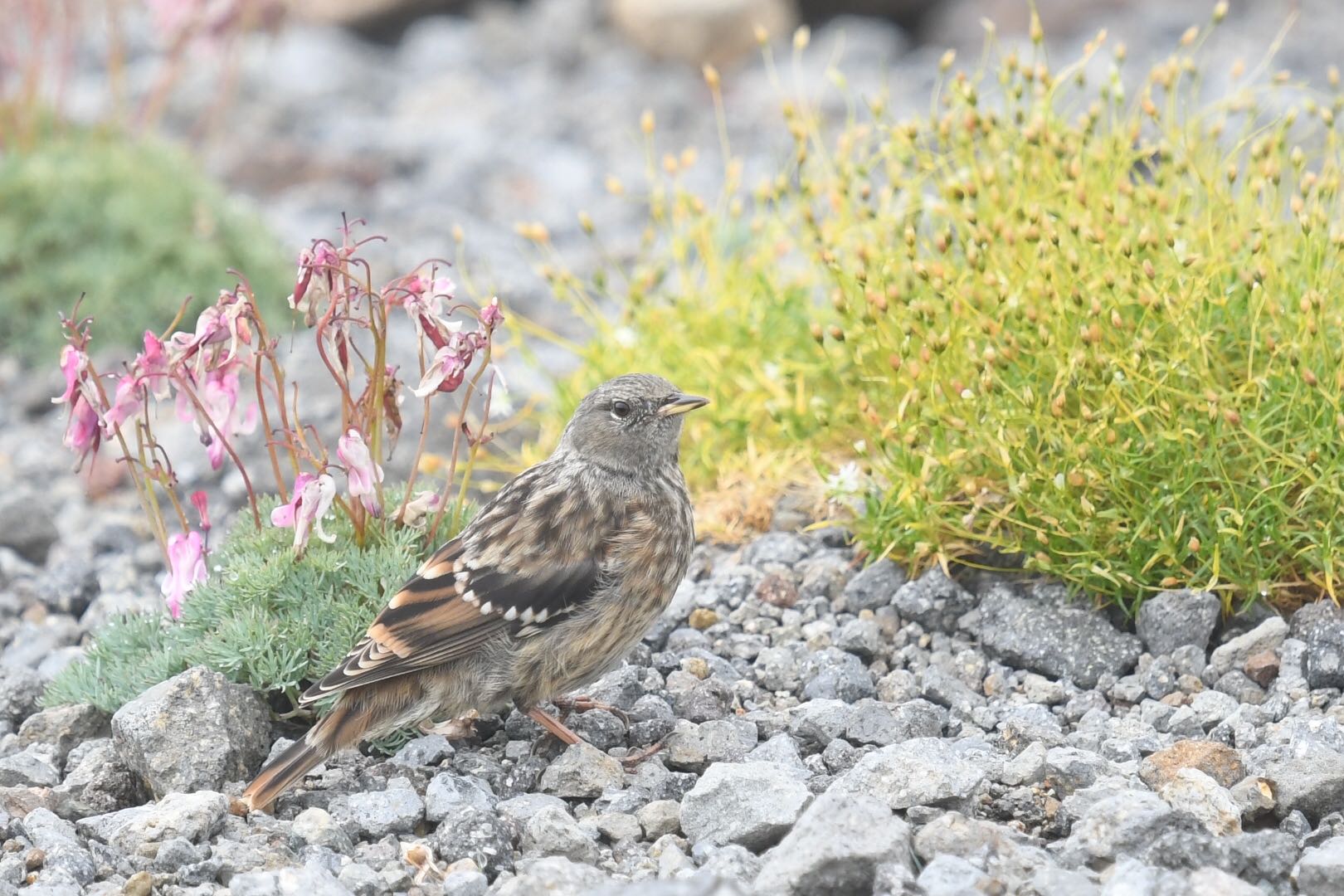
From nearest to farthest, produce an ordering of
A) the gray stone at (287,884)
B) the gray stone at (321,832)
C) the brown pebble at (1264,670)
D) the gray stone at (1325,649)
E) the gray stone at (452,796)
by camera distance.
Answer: the gray stone at (287,884) → the gray stone at (321,832) → the gray stone at (452,796) → the gray stone at (1325,649) → the brown pebble at (1264,670)

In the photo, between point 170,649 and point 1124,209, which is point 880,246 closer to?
point 1124,209

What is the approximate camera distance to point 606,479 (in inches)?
200

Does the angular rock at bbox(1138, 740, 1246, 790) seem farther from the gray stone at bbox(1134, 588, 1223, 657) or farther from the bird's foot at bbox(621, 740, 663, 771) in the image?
the bird's foot at bbox(621, 740, 663, 771)

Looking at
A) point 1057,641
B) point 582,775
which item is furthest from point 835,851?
point 1057,641

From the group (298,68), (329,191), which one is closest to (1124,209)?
(329,191)

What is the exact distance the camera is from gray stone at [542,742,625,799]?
4.52m

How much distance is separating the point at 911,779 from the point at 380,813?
1.35 metres

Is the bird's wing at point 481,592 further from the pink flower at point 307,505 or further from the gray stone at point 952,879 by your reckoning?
the gray stone at point 952,879

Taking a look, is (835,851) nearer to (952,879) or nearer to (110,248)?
(952,879)

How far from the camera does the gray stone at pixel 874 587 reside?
5598mm

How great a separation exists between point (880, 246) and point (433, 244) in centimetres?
479

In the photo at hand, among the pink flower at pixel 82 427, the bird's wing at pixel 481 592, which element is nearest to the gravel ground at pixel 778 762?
the bird's wing at pixel 481 592

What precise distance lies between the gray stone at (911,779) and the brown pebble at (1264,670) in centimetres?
116

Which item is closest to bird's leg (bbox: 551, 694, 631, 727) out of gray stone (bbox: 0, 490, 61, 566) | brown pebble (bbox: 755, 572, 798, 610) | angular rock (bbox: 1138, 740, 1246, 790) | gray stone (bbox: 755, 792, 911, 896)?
brown pebble (bbox: 755, 572, 798, 610)
